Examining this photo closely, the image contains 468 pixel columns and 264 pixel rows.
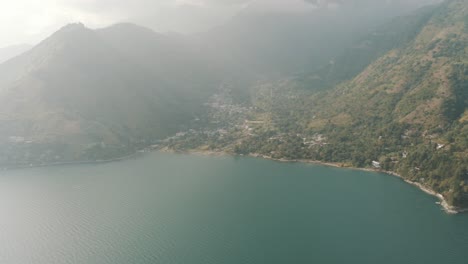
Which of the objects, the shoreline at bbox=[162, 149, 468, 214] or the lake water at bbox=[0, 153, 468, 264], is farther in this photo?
the shoreline at bbox=[162, 149, 468, 214]

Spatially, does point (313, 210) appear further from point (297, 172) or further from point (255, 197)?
point (297, 172)

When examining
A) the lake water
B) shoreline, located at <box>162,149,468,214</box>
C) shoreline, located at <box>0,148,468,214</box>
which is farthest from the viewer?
shoreline, located at <box>0,148,468,214</box>

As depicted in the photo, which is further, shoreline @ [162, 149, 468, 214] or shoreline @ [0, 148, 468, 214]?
shoreline @ [0, 148, 468, 214]

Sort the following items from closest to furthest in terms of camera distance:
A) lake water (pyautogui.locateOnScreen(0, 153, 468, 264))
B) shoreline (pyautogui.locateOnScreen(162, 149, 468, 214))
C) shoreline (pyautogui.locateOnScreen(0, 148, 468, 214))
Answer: lake water (pyautogui.locateOnScreen(0, 153, 468, 264)), shoreline (pyautogui.locateOnScreen(162, 149, 468, 214)), shoreline (pyautogui.locateOnScreen(0, 148, 468, 214))

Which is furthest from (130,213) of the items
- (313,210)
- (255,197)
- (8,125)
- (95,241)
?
(8,125)

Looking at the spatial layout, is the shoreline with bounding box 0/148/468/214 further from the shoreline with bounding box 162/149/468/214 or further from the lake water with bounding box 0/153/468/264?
the lake water with bounding box 0/153/468/264

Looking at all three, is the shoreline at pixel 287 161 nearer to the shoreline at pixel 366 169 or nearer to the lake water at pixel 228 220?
the shoreline at pixel 366 169

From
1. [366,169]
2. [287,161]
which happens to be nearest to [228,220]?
[366,169]

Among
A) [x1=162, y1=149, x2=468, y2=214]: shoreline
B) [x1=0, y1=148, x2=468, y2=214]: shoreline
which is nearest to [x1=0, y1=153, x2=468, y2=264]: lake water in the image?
[x1=162, y1=149, x2=468, y2=214]: shoreline

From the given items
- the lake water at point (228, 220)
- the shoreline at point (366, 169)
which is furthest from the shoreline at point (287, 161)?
the lake water at point (228, 220)

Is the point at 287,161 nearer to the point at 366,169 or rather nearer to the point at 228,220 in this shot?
the point at 366,169
